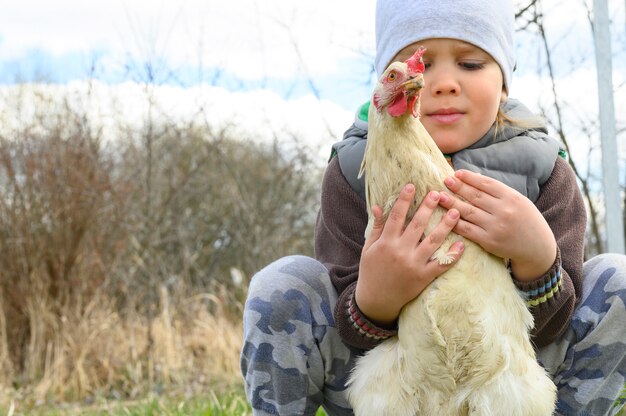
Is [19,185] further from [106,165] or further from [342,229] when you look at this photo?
[342,229]

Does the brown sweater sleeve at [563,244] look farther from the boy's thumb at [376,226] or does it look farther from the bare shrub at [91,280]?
the bare shrub at [91,280]

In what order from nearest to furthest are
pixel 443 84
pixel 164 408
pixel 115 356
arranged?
1. pixel 443 84
2. pixel 164 408
3. pixel 115 356

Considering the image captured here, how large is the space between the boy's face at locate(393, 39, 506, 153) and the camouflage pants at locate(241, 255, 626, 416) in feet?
1.99

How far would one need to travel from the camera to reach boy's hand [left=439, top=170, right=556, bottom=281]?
2.00 meters

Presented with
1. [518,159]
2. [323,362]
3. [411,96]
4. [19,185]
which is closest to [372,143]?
[411,96]

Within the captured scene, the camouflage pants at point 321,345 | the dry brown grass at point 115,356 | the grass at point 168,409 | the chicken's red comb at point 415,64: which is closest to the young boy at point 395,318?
the camouflage pants at point 321,345

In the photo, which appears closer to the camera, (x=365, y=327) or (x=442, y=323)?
(x=442, y=323)

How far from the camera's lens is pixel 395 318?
85.0 inches

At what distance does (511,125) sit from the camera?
98.4 inches

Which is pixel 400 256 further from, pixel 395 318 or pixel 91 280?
pixel 91 280

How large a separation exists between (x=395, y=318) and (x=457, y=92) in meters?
0.72

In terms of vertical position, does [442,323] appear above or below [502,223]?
below

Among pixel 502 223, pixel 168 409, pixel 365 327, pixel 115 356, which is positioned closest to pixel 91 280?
pixel 115 356

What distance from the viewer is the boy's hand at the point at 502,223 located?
200cm
